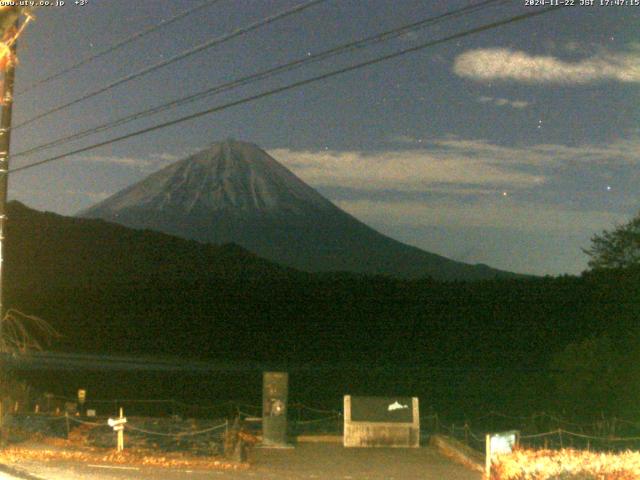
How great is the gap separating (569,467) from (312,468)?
7.24 meters

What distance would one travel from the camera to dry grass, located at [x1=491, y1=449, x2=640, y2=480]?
12047mm

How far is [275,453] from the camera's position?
21.1 m

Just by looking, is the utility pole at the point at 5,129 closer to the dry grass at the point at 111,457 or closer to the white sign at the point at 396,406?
the dry grass at the point at 111,457

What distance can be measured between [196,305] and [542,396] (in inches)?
2635

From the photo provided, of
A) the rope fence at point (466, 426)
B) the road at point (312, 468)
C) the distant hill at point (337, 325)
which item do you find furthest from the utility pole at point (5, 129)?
the distant hill at point (337, 325)

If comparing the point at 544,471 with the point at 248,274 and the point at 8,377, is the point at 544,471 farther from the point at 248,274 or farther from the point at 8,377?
the point at 248,274

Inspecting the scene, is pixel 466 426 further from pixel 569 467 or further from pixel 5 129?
pixel 5 129

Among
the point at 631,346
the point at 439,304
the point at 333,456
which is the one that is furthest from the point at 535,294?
the point at 333,456

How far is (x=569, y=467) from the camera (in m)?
12.4

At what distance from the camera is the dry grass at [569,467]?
474 inches

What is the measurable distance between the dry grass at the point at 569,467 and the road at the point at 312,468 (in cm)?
339

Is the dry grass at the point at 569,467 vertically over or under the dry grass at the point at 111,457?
over

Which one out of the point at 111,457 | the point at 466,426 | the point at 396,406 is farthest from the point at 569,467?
the point at 466,426

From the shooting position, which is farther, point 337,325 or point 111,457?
point 337,325
